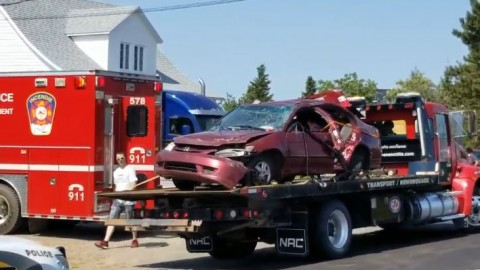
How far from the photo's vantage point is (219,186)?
12.0 meters

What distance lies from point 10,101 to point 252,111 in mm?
5690

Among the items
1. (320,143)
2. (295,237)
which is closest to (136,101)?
(320,143)

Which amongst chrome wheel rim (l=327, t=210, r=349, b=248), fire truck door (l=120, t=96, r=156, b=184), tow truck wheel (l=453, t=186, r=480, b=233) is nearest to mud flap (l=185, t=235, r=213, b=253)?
chrome wheel rim (l=327, t=210, r=349, b=248)

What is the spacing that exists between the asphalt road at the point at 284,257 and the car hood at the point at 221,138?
2.08 metres

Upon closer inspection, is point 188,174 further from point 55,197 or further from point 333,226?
point 55,197

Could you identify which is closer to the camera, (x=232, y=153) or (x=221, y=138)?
(x=232, y=153)

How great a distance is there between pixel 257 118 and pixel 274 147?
3.60 feet

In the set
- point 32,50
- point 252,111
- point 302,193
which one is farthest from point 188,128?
point 32,50

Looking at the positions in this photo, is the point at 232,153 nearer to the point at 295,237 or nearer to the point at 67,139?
the point at 295,237

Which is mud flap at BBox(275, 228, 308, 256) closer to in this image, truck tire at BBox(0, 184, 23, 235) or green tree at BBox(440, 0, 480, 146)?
truck tire at BBox(0, 184, 23, 235)

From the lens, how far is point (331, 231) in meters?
13.4

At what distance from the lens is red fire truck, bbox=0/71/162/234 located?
52.5ft

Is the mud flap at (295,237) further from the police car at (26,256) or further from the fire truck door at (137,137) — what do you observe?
the police car at (26,256)

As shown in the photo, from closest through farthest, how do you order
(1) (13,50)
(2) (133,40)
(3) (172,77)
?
(1) (13,50) → (2) (133,40) → (3) (172,77)
